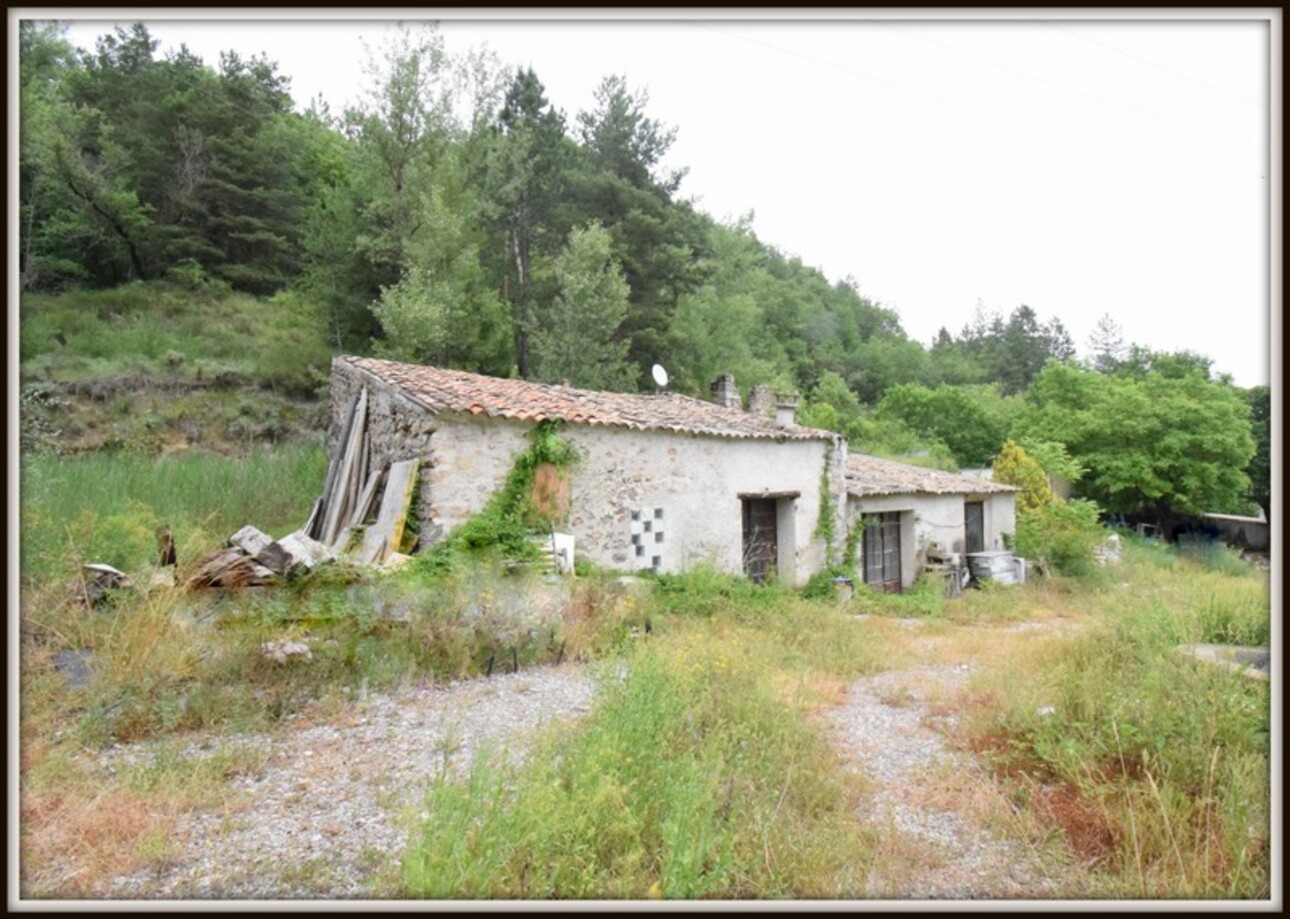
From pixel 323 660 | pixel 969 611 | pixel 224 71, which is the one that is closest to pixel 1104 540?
pixel 969 611

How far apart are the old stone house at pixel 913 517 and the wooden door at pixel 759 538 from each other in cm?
176

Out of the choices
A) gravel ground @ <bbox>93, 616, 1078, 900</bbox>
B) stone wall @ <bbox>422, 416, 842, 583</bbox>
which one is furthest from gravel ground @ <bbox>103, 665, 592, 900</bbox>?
stone wall @ <bbox>422, 416, 842, 583</bbox>

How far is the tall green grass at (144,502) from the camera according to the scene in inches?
189

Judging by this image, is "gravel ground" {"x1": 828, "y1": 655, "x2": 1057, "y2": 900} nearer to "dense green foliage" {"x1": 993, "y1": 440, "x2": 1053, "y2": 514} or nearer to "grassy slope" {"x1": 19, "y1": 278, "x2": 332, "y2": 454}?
"grassy slope" {"x1": 19, "y1": 278, "x2": 332, "y2": 454}

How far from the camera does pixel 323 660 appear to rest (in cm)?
473

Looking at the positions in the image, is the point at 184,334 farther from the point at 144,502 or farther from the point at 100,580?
the point at 100,580

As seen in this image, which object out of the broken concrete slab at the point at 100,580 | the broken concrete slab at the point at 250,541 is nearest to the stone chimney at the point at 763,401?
the broken concrete slab at the point at 250,541

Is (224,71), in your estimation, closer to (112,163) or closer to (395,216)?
(112,163)

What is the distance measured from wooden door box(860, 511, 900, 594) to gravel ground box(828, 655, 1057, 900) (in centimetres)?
739

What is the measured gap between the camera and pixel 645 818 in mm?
2852

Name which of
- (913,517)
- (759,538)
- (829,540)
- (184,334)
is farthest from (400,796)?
(184,334)

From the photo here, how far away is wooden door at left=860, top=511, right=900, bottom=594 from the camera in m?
12.7

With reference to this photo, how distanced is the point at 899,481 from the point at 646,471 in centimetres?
664

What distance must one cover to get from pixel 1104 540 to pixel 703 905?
1652 centimetres
